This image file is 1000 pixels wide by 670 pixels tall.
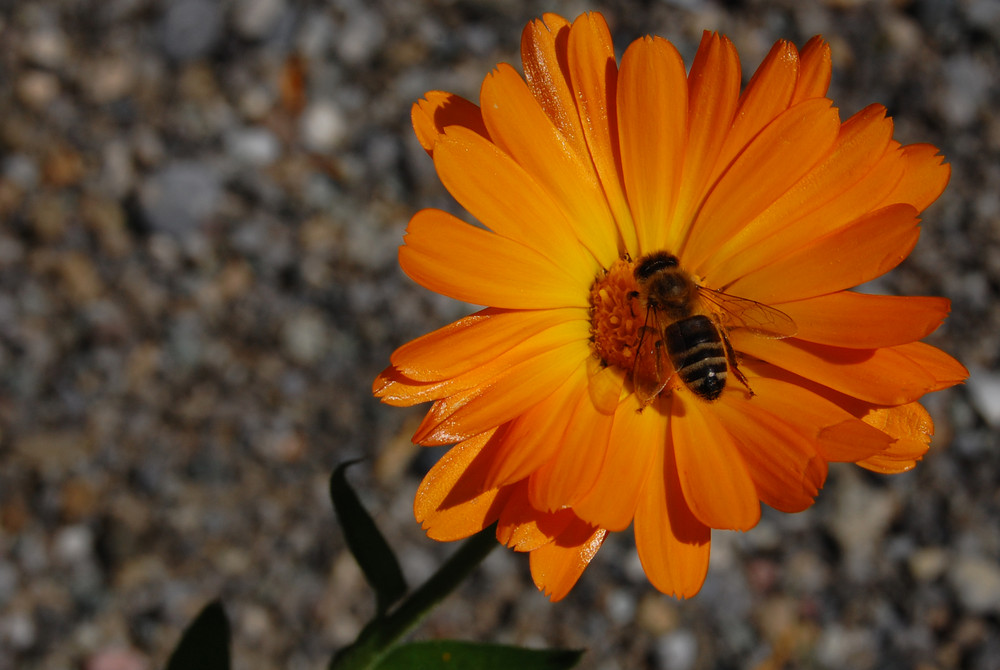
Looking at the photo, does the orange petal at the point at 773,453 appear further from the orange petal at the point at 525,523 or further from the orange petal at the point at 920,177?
the orange petal at the point at 920,177

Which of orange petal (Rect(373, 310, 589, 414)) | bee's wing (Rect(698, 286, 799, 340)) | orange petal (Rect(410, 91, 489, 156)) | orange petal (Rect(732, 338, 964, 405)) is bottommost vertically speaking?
Answer: orange petal (Rect(732, 338, 964, 405))

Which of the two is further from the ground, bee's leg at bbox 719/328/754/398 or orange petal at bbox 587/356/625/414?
orange petal at bbox 587/356/625/414

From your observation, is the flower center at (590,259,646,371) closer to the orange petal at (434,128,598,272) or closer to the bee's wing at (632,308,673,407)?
the bee's wing at (632,308,673,407)

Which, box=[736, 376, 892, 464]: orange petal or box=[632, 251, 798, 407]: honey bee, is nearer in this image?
box=[736, 376, 892, 464]: orange petal

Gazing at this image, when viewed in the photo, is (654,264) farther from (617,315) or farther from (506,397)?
(506,397)

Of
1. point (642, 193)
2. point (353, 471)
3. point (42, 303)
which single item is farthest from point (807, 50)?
point (42, 303)

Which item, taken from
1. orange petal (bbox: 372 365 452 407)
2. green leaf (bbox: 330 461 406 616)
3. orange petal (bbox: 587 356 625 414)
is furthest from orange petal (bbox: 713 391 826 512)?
green leaf (bbox: 330 461 406 616)
